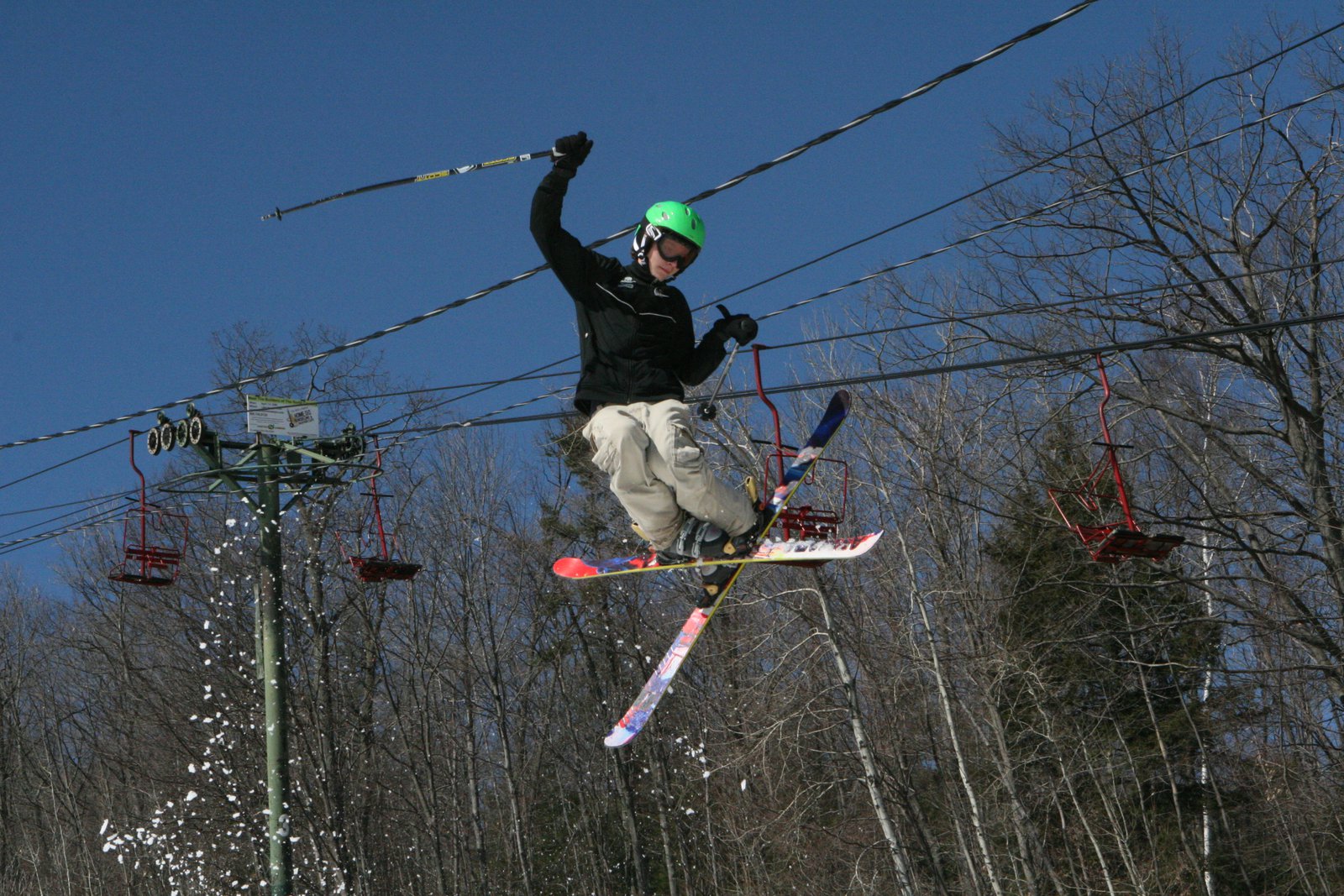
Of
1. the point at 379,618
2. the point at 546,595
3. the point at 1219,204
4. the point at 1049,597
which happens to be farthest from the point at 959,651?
the point at 546,595

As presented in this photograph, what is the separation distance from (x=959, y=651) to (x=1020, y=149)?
695 cm

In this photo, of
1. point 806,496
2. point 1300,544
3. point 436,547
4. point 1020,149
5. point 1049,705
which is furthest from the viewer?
point 436,547

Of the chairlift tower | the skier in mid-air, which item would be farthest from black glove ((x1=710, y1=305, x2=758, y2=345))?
the chairlift tower

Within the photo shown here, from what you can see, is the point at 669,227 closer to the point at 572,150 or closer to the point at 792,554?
the point at 572,150

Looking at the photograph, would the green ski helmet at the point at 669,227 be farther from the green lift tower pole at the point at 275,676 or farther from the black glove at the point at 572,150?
the green lift tower pole at the point at 275,676

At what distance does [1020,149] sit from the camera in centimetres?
1530

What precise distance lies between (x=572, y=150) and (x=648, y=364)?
1.11m

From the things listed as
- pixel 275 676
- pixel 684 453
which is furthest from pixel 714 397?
pixel 275 676

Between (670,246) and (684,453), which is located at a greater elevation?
(670,246)

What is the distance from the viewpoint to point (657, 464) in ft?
20.1

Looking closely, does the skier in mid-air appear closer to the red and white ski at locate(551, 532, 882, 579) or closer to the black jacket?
the black jacket

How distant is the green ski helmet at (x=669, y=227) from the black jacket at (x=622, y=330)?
A: 133 mm

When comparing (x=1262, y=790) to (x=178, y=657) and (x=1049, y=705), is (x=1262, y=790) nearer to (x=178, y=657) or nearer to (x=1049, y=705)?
(x=1049, y=705)

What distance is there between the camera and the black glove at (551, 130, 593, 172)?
569cm
